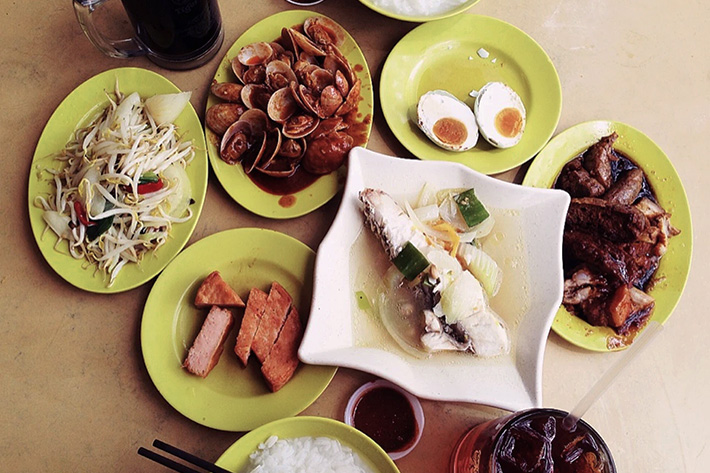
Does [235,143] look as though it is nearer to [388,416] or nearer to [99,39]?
[99,39]

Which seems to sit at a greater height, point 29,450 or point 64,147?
point 64,147

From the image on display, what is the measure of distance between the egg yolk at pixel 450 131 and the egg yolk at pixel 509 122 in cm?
16

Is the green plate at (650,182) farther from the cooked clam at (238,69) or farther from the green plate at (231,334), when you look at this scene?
the cooked clam at (238,69)

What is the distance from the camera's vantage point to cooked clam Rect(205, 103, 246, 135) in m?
2.56

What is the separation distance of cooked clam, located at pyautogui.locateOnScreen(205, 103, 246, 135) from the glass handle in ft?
1.29

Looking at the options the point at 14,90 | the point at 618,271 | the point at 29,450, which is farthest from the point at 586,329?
the point at 14,90

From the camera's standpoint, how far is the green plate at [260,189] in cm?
252

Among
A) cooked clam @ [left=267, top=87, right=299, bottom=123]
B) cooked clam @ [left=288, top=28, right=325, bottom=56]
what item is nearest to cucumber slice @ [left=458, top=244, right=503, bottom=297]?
cooked clam @ [left=267, top=87, right=299, bottom=123]

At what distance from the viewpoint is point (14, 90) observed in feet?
8.86

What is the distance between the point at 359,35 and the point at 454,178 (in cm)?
86

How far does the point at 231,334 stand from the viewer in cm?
248

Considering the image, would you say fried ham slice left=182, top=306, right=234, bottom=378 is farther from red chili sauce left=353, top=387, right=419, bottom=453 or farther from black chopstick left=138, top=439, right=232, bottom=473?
red chili sauce left=353, top=387, right=419, bottom=453

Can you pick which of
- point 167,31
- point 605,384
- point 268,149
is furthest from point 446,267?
point 167,31

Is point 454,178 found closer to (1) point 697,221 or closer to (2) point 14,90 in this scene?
(1) point 697,221
